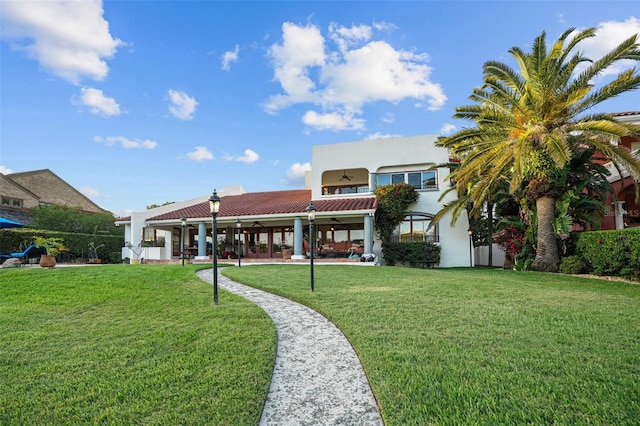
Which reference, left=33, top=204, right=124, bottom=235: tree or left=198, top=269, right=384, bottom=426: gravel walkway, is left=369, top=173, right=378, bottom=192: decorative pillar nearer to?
left=198, top=269, right=384, bottom=426: gravel walkway

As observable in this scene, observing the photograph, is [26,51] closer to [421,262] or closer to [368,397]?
[368,397]

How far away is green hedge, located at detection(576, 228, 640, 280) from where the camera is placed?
439 inches

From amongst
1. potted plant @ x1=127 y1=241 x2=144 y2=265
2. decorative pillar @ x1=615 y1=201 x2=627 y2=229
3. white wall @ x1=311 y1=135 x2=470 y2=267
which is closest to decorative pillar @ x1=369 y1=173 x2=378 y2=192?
white wall @ x1=311 y1=135 x2=470 y2=267

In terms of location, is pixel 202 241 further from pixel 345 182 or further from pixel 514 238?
pixel 514 238

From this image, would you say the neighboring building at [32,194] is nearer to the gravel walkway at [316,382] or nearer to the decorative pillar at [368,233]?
the decorative pillar at [368,233]

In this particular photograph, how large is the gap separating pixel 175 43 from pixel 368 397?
17.2 m

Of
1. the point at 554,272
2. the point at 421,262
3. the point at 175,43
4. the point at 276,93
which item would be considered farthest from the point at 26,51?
the point at 554,272

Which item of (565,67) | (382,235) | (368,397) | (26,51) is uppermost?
(26,51)

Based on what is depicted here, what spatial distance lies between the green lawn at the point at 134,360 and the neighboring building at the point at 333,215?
13057 millimetres

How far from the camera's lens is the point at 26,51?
1451 cm

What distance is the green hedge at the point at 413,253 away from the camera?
2045cm

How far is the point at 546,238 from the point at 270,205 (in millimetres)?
15320

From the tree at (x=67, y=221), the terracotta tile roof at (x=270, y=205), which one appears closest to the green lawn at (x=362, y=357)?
the terracotta tile roof at (x=270, y=205)

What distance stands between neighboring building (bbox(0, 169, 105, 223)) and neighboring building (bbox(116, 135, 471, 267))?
43.9 ft
